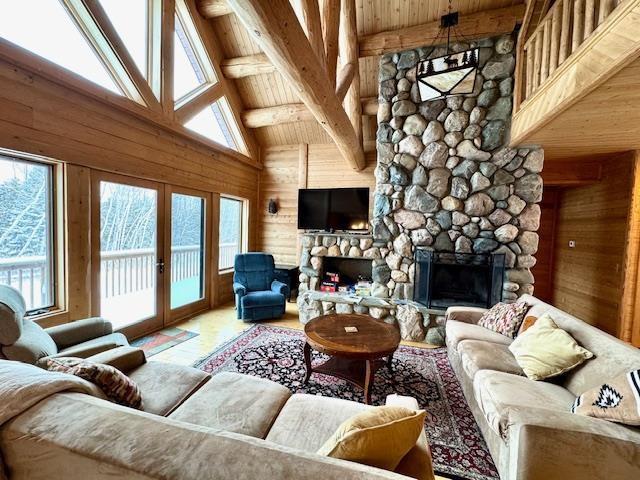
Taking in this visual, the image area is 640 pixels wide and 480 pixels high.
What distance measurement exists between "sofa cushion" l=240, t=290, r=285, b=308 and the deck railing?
109 centimetres

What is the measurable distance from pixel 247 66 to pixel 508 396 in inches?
200

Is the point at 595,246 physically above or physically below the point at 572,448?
above

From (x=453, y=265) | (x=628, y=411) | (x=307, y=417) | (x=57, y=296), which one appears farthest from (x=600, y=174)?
(x=57, y=296)

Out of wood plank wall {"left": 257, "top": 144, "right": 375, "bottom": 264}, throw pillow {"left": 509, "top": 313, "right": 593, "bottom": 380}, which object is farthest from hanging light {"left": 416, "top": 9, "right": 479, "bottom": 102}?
Answer: wood plank wall {"left": 257, "top": 144, "right": 375, "bottom": 264}

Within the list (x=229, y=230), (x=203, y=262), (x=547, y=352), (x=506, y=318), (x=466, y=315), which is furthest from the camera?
(x=229, y=230)

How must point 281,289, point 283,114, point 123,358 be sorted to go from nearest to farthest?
1. point 123,358
2. point 281,289
3. point 283,114

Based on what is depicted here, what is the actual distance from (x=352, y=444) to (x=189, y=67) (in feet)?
16.1

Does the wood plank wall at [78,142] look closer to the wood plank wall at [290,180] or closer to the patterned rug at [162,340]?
the patterned rug at [162,340]

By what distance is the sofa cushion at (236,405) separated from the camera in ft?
4.23

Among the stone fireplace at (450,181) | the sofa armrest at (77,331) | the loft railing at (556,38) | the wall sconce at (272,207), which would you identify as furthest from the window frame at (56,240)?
the loft railing at (556,38)

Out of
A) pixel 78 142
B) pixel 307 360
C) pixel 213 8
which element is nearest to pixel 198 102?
pixel 213 8

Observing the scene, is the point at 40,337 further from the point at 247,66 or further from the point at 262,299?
the point at 247,66

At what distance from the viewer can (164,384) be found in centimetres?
157

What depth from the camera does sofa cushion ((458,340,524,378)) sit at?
6.39 feet
